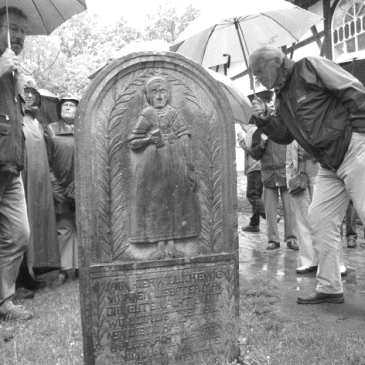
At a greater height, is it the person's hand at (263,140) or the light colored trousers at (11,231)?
the person's hand at (263,140)

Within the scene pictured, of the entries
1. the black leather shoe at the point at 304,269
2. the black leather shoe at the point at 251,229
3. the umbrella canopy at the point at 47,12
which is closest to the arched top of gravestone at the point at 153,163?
the umbrella canopy at the point at 47,12

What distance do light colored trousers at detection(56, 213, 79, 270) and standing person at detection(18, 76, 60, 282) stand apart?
0.29 meters

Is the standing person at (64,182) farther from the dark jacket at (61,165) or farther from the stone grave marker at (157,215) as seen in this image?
the stone grave marker at (157,215)

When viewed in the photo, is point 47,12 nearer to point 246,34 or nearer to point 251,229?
point 246,34

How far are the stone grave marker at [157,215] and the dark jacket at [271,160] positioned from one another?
14.1 feet

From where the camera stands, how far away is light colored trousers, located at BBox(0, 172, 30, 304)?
4.34 meters

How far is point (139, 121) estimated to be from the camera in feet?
10.8

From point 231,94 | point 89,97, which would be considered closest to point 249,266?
point 231,94

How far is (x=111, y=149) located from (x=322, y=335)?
1.95 meters

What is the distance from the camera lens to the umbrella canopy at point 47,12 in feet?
15.6

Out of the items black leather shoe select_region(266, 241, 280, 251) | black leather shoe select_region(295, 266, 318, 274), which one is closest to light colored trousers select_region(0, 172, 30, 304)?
black leather shoe select_region(295, 266, 318, 274)

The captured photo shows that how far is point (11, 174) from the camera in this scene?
4242mm

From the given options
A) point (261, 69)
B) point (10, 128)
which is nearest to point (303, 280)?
point (261, 69)

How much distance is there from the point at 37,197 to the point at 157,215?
2610mm
